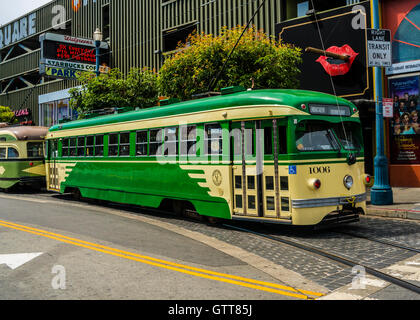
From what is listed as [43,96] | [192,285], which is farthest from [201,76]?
[43,96]

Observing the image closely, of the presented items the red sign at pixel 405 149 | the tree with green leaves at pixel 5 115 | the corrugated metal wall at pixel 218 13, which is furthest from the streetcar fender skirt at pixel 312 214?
the tree with green leaves at pixel 5 115

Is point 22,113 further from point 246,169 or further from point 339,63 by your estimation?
point 246,169

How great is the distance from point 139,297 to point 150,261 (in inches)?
67.7

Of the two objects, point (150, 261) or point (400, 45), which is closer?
point (150, 261)

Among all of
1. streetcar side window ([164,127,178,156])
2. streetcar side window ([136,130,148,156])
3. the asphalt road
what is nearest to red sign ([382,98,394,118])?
streetcar side window ([164,127,178,156])

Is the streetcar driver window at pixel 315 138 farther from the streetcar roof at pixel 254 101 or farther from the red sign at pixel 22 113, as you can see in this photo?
the red sign at pixel 22 113

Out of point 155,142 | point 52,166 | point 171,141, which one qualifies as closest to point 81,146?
point 52,166

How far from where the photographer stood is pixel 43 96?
38062 millimetres

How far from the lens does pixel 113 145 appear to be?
43.4ft

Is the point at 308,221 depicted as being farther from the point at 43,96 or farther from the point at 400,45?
the point at 43,96

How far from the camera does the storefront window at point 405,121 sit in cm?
1612

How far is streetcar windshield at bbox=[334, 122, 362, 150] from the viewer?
907 centimetres

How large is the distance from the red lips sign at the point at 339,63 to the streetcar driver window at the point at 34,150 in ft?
43.9

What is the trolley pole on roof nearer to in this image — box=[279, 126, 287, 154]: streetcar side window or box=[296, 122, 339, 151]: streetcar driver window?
box=[296, 122, 339, 151]: streetcar driver window
